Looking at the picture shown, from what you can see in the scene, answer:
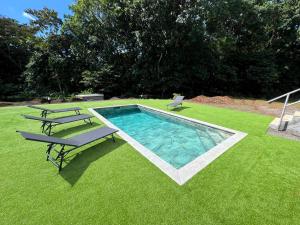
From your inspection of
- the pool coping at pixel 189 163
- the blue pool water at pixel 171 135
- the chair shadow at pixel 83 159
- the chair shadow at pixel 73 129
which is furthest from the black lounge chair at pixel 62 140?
the blue pool water at pixel 171 135

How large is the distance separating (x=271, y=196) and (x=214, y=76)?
65.7ft

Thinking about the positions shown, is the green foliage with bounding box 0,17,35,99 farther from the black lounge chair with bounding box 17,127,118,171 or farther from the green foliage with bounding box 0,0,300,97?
the black lounge chair with bounding box 17,127,118,171

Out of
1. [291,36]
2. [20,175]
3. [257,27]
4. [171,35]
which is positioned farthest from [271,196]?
[291,36]

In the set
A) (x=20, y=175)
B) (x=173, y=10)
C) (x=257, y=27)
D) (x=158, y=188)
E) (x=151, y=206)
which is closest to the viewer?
(x=151, y=206)

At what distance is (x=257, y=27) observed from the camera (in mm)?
20000

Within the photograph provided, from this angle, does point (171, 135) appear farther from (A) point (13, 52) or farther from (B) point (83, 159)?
(A) point (13, 52)

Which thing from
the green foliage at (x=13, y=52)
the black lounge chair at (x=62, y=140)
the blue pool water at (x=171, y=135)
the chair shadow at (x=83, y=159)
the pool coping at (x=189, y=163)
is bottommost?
the blue pool water at (x=171, y=135)

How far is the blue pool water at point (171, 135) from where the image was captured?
4930 millimetres

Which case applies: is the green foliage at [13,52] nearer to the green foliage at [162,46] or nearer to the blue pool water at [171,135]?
the green foliage at [162,46]

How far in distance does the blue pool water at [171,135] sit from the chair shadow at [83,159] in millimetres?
1379

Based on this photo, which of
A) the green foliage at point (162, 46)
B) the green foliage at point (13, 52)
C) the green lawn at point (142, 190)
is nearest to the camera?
the green lawn at point (142, 190)

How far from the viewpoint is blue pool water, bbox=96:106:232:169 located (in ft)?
16.2

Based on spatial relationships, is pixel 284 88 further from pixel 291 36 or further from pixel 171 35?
pixel 171 35

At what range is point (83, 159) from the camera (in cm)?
386
